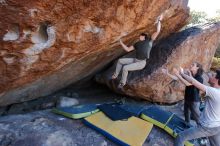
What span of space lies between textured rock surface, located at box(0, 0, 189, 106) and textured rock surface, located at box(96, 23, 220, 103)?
2.76 ft

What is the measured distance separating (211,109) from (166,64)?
132 inches

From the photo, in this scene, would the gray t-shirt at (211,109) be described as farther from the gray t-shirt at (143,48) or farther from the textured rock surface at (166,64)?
the textured rock surface at (166,64)

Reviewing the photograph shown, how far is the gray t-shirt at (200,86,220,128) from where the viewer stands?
17.7 ft

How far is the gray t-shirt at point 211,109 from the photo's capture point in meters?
5.41

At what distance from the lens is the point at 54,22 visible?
616 centimetres

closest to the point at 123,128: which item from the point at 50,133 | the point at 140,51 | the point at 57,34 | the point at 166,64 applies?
the point at 50,133

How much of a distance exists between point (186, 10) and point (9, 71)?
18.0 ft

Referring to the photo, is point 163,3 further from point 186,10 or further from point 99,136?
point 99,136

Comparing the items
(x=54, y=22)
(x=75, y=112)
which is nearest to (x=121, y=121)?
(x=75, y=112)

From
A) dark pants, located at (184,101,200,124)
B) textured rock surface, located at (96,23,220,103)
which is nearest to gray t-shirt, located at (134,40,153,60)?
textured rock surface, located at (96,23,220,103)

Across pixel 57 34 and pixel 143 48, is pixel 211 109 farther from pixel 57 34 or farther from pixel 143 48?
pixel 57 34

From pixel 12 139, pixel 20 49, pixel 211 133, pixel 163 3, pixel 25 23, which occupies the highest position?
pixel 163 3

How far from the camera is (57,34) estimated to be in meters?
6.42

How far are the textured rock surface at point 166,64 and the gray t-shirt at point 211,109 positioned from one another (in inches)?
124
